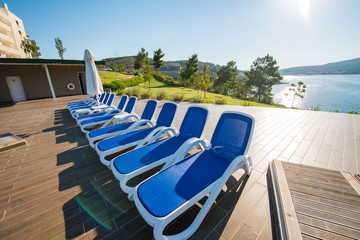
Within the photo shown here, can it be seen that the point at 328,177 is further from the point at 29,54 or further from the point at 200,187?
the point at 29,54

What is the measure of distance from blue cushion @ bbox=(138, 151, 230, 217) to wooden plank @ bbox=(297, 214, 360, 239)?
103cm

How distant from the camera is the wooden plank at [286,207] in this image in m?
1.52

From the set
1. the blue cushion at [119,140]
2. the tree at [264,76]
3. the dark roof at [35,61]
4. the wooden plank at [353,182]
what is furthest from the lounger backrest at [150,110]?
the tree at [264,76]

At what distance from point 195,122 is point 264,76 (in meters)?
40.4

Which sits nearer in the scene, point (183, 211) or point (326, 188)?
point (183, 211)

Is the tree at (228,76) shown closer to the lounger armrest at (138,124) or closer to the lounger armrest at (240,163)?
the lounger armrest at (138,124)

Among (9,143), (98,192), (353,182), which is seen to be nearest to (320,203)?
(353,182)

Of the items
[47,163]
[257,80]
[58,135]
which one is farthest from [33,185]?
[257,80]

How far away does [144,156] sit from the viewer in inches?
99.9

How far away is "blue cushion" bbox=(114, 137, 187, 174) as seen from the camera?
227cm

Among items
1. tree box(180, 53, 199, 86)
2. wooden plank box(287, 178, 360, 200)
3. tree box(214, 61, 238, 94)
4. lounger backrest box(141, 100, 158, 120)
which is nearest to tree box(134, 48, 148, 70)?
tree box(180, 53, 199, 86)

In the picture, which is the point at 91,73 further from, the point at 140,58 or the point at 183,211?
the point at 140,58

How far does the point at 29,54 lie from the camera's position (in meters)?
32.5

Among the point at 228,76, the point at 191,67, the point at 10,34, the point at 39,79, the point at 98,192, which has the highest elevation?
the point at 10,34
